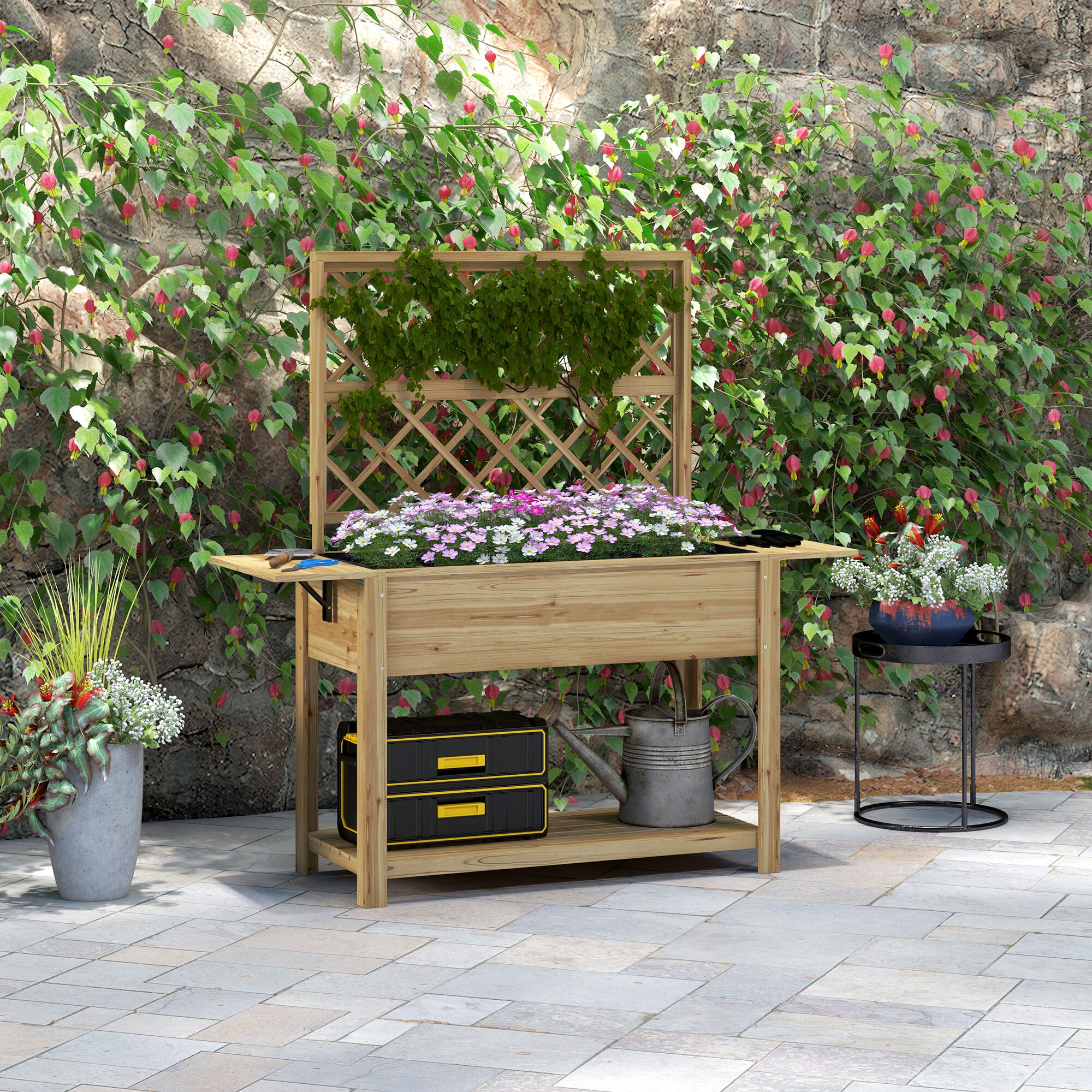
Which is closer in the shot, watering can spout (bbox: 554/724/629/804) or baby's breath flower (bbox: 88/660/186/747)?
baby's breath flower (bbox: 88/660/186/747)

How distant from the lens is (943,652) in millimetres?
4957

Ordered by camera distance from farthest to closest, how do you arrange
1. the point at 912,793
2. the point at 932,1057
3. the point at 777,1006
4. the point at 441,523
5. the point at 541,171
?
the point at 912,793 → the point at 541,171 → the point at 441,523 → the point at 777,1006 → the point at 932,1057

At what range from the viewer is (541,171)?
17.1 feet

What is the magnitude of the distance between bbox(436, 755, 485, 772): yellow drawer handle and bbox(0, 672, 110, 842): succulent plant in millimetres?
826

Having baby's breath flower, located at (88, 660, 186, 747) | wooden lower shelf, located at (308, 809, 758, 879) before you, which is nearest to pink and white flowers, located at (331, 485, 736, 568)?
baby's breath flower, located at (88, 660, 186, 747)

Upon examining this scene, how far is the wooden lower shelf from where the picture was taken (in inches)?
168

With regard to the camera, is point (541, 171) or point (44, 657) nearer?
point (44, 657)

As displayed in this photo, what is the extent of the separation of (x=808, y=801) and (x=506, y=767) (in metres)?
1.46

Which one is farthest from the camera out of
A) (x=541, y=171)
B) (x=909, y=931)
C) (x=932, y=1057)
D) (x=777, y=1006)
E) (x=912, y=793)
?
(x=912, y=793)

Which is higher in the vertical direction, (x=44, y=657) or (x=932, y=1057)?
(x=44, y=657)

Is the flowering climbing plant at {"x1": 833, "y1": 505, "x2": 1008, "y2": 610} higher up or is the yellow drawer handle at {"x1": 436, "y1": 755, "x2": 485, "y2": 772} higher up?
the flowering climbing plant at {"x1": 833, "y1": 505, "x2": 1008, "y2": 610}

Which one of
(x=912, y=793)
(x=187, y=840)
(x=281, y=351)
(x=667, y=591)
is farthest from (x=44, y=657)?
(x=912, y=793)

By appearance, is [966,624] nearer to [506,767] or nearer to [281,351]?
[506,767]

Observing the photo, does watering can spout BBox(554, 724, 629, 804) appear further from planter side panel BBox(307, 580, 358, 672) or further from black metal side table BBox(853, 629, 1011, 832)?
black metal side table BBox(853, 629, 1011, 832)
